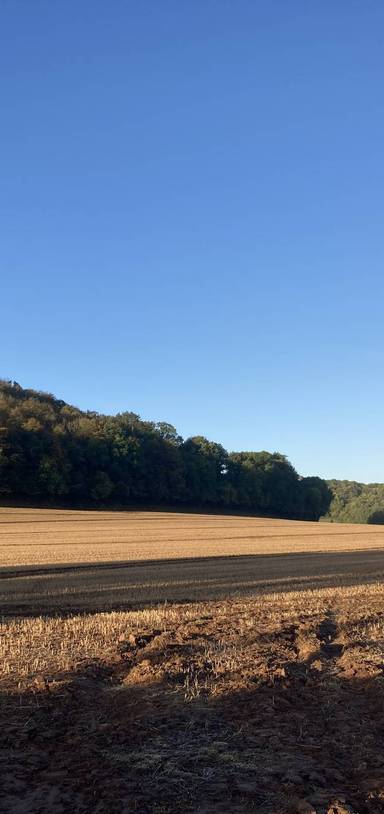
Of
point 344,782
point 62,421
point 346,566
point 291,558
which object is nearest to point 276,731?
point 344,782

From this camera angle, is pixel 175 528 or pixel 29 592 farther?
pixel 175 528

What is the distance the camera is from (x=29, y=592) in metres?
19.0

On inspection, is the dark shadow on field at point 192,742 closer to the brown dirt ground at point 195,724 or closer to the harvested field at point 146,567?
the brown dirt ground at point 195,724

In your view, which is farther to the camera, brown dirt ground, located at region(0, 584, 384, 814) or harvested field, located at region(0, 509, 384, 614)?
harvested field, located at region(0, 509, 384, 614)

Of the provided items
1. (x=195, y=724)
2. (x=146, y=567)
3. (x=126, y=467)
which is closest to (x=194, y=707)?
(x=195, y=724)

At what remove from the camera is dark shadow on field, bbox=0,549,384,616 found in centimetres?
1716

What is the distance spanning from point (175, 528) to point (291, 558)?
25.4m

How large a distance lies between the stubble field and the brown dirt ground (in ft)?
0.06

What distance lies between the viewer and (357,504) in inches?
6427

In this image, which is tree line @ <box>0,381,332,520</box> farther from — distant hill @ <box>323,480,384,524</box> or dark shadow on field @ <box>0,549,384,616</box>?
dark shadow on field @ <box>0,549,384,616</box>

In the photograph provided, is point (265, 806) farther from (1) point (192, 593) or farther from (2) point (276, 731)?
(1) point (192, 593)

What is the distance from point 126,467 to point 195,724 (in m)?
86.8

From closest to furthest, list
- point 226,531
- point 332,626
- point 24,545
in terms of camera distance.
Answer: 1. point 332,626
2. point 24,545
3. point 226,531

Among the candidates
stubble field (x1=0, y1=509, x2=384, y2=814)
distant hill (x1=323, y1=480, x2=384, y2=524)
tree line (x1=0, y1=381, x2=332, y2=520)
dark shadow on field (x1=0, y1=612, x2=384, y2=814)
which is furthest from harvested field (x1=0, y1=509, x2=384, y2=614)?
distant hill (x1=323, y1=480, x2=384, y2=524)
